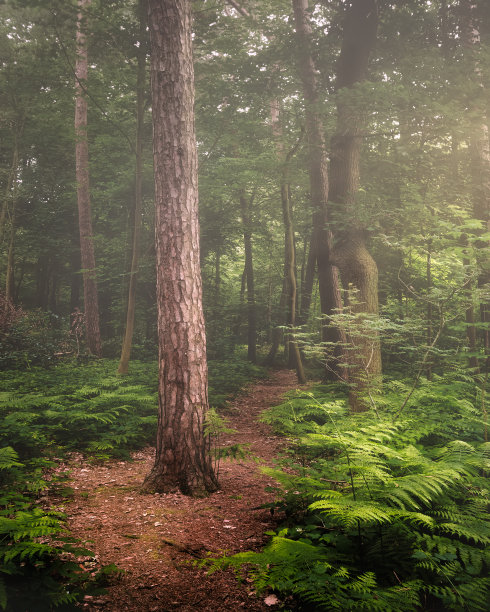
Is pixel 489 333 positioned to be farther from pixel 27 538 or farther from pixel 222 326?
pixel 222 326

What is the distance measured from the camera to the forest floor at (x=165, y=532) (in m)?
2.43

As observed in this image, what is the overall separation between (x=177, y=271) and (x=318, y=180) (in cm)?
836

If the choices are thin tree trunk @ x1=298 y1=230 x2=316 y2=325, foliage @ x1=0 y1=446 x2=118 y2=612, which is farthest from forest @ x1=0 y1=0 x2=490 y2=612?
thin tree trunk @ x1=298 y1=230 x2=316 y2=325

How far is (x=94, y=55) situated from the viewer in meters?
9.85

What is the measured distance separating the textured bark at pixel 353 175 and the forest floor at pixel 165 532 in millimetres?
3604

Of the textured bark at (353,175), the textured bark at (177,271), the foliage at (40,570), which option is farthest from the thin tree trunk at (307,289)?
the foliage at (40,570)

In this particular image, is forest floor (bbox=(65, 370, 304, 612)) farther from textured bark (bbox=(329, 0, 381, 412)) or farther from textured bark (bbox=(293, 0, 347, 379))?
textured bark (bbox=(293, 0, 347, 379))

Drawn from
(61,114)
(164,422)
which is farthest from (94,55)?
(164,422)

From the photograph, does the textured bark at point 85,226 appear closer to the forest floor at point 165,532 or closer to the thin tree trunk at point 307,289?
the thin tree trunk at point 307,289

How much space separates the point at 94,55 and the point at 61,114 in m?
5.93

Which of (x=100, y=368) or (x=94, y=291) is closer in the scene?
(x=100, y=368)

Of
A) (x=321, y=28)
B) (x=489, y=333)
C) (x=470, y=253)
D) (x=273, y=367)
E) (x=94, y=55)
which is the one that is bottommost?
(x=273, y=367)

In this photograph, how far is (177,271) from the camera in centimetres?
469

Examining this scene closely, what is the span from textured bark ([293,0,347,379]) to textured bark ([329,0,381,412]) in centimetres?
153
